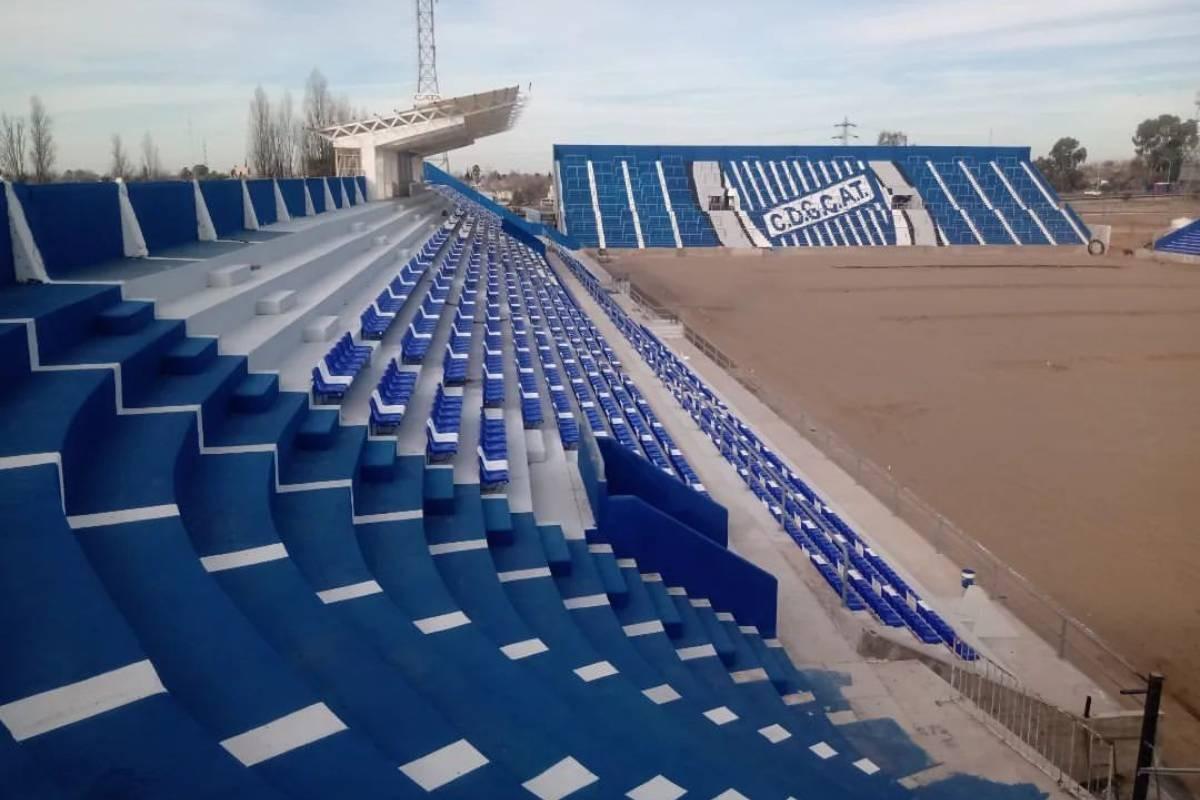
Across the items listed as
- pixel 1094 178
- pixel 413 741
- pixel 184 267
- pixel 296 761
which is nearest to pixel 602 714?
pixel 413 741

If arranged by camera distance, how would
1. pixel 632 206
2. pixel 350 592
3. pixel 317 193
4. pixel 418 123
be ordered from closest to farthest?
pixel 350 592
pixel 317 193
pixel 418 123
pixel 632 206

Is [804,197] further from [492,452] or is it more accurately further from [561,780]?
[561,780]

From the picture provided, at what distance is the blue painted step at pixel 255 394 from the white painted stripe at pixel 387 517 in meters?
1.11

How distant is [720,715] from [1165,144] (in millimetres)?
118729

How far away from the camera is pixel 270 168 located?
31.5 meters

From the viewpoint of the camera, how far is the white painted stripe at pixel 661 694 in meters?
4.93

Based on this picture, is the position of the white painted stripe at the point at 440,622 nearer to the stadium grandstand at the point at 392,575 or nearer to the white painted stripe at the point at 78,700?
the stadium grandstand at the point at 392,575

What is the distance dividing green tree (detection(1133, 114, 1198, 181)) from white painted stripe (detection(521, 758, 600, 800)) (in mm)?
114934

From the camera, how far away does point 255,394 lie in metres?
6.11

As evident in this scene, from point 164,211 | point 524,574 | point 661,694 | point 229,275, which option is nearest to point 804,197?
point 164,211

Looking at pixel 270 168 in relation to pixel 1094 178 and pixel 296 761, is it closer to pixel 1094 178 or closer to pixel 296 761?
pixel 296 761

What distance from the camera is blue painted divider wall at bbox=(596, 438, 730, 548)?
838 centimetres

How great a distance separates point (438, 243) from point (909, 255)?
27.5m

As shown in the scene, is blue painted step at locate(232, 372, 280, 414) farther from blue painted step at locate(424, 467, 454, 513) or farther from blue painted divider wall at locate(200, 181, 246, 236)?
blue painted divider wall at locate(200, 181, 246, 236)
